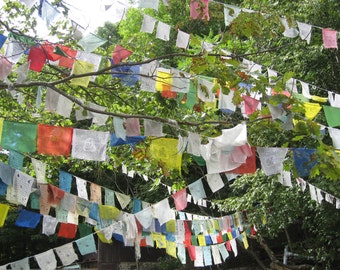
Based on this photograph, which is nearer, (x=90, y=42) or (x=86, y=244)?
(x=90, y=42)

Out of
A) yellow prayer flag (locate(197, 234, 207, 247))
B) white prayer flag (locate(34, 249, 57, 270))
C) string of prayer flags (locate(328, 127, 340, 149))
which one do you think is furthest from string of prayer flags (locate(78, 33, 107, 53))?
yellow prayer flag (locate(197, 234, 207, 247))

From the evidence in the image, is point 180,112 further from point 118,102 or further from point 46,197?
point 46,197

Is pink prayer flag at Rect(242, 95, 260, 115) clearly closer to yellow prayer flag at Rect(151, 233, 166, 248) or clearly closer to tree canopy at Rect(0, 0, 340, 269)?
tree canopy at Rect(0, 0, 340, 269)

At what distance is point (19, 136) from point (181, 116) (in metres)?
2.58

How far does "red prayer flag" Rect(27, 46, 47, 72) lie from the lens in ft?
11.5

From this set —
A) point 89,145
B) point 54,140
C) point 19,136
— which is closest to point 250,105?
point 89,145

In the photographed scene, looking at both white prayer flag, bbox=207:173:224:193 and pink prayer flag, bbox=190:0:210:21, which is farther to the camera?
white prayer flag, bbox=207:173:224:193

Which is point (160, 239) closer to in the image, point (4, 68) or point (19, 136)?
point (19, 136)

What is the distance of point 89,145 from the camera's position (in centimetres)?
337

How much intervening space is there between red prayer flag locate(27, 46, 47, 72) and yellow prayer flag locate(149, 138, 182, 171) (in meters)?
1.10

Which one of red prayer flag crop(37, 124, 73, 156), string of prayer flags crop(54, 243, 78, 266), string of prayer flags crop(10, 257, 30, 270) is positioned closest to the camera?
red prayer flag crop(37, 124, 73, 156)

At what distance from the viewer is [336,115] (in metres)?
4.09

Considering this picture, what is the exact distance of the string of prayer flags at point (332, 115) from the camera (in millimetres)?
4012

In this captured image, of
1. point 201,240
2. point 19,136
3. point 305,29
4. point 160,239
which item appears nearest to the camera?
point 19,136
